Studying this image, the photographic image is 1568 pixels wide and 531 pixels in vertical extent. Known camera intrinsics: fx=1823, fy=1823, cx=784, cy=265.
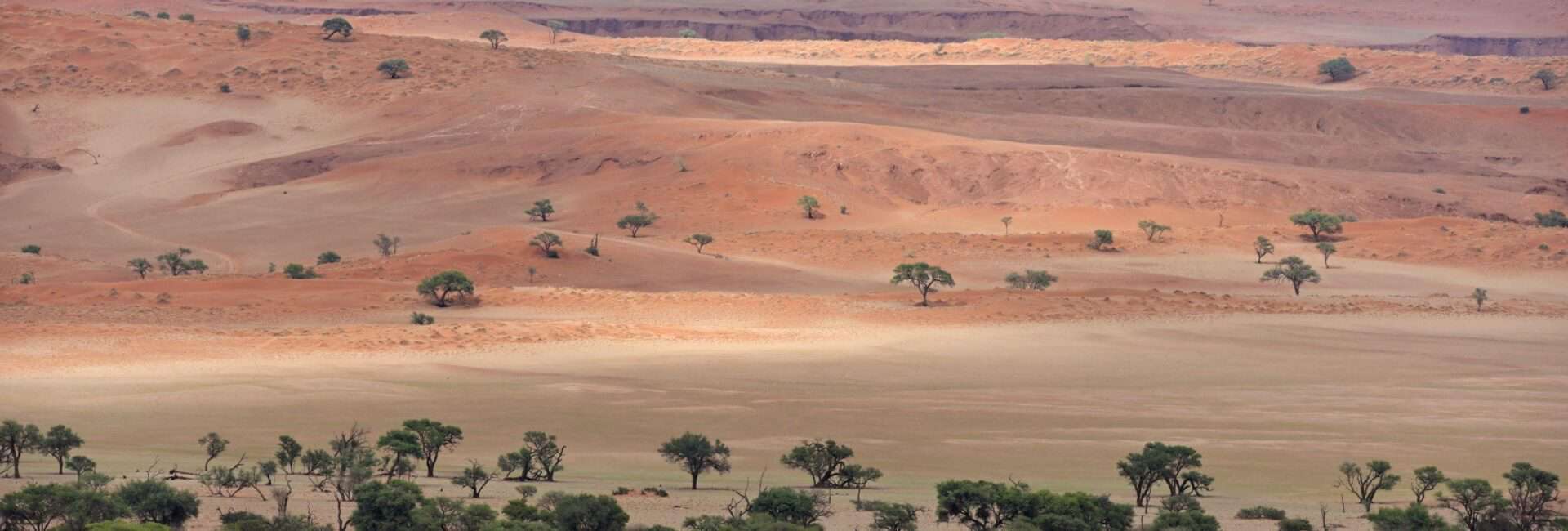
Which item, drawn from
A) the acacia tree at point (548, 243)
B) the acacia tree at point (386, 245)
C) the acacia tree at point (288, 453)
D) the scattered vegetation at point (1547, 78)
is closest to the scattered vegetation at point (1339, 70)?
the scattered vegetation at point (1547, 78)

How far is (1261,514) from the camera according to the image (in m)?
22.9

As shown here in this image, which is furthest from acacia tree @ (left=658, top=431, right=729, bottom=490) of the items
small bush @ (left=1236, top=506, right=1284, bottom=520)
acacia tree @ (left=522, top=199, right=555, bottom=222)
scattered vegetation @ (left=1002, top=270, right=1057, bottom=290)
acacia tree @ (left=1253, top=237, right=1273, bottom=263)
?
acacia tree @ (left=522, top=199, right=555, bottom=222)

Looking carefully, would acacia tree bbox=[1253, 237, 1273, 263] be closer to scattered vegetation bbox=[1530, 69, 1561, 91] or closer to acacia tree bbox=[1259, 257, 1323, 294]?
acacia tree bbox=[1259, 257, 1323, 294]

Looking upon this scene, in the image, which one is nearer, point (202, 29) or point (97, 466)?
point (97, 466)

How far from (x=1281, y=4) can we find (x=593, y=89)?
113m

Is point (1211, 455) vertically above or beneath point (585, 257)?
beneath

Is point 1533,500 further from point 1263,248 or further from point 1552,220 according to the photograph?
point 1552,220

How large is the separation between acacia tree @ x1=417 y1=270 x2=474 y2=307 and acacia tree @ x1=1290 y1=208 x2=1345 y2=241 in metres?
29.6

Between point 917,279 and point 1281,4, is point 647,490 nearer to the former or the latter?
point 917,279

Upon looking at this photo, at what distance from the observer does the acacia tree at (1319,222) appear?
6025cm

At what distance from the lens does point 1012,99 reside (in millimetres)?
95938

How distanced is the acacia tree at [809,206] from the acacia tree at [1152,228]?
37.5ft

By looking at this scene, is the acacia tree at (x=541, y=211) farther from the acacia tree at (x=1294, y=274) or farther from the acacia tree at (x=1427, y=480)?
the acacia tree at (x=1427, y=480)

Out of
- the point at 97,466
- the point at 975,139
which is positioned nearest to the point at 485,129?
the point at 975,139
